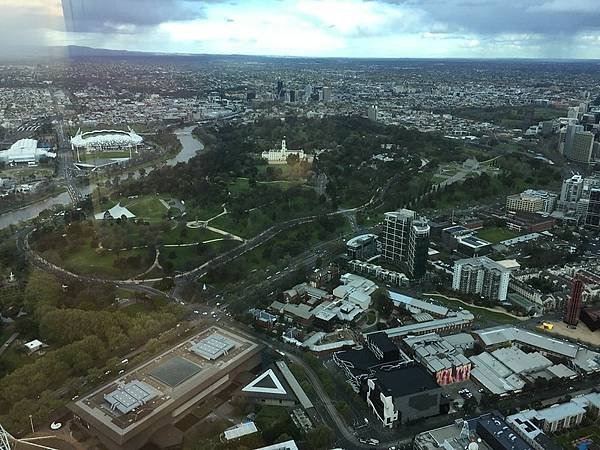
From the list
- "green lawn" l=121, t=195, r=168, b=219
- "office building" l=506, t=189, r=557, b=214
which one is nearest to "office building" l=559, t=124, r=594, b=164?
"office building" l=506, t=189, r=557, b=214

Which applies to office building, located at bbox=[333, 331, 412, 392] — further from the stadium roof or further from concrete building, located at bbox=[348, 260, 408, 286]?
the stadium roof

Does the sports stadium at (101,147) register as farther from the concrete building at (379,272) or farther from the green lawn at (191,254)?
the concrete building at (379,272)

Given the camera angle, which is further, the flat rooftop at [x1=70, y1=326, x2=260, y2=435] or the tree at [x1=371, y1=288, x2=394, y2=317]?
the tree at [x1=371, y1=288, x2=394, y2=317]

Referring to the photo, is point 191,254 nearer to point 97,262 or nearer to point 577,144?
point 97,262

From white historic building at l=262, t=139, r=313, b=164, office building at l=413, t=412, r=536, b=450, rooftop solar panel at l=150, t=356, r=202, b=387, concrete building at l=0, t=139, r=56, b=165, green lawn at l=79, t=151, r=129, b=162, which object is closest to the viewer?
office building at l=413, t=412, r=536, b=450

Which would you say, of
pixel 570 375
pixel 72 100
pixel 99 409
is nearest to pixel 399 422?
pixel 570 375

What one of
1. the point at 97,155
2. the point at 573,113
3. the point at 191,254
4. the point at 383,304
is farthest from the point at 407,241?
the point at 573,113

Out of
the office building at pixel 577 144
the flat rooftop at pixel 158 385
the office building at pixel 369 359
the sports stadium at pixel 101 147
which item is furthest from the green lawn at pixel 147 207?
the office building at pixel 577 144
